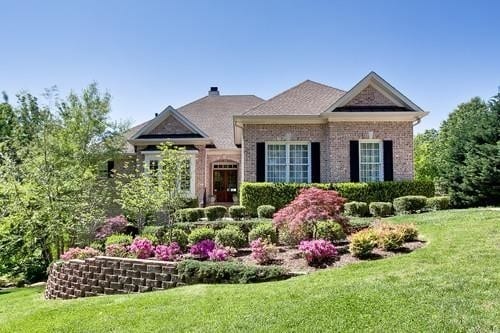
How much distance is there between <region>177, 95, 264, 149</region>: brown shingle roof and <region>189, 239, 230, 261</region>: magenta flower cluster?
12565 mm

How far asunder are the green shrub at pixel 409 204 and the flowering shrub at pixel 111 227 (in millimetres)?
10499

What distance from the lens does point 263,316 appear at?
5863 millimetres

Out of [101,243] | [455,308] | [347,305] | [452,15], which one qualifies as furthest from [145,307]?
[452,15]

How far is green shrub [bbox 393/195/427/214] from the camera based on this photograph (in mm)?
15211

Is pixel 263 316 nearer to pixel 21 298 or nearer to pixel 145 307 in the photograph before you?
pixel 145 307

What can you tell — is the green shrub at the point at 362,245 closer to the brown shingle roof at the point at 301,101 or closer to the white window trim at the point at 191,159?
the brown shingle roof at the point at 301,101

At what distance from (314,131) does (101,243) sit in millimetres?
9764

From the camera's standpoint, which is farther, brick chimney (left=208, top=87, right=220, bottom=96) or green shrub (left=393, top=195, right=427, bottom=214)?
brick chimney (left=208, top=87, right=220, bottom=96)

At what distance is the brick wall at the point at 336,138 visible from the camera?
17469mm

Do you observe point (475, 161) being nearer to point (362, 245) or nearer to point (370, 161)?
point (370, 161)

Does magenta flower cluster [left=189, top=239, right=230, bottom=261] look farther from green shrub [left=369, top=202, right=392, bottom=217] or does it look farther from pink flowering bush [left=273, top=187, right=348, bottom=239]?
A: green shrub [left=369, top=202, right=392, bottom=217]

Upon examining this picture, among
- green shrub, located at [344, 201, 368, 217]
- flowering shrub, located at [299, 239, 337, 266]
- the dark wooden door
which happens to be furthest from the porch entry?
flowering shrub, located at [299, 239, 337, 266]

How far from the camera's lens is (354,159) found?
17.4 m

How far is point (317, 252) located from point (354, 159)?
953cm
